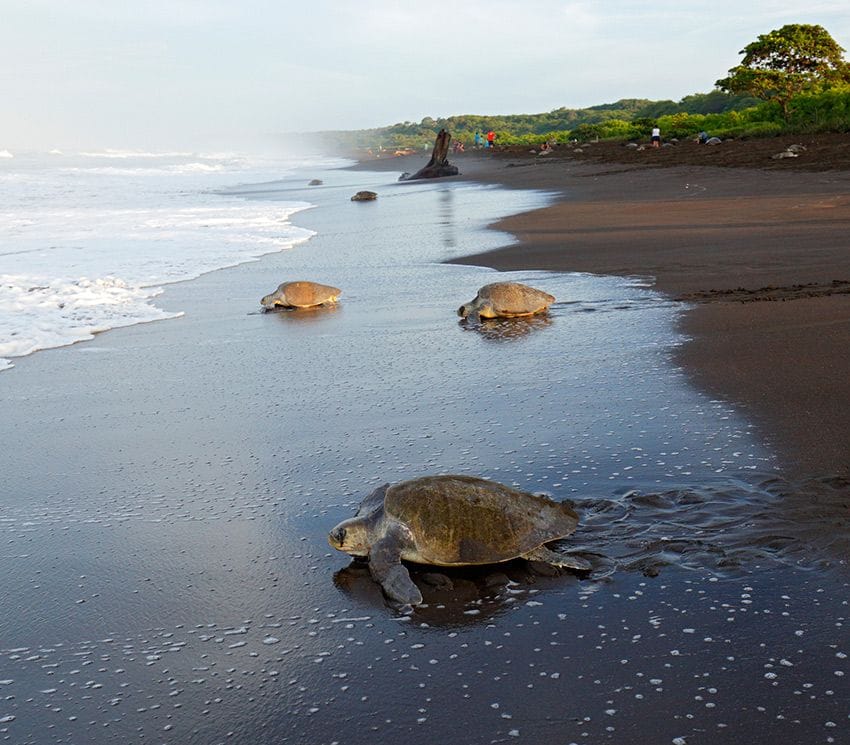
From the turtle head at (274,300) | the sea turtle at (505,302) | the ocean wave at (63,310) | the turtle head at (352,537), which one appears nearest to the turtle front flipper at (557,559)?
the turtle head at (352,537)

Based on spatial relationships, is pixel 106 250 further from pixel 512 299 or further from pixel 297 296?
pixel 512 299

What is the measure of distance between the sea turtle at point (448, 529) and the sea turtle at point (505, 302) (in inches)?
178

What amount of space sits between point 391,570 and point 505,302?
486 cm

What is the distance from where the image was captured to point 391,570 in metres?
3.35

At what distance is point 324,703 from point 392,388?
11.3 feet

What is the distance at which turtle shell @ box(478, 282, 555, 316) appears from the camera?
312 inches

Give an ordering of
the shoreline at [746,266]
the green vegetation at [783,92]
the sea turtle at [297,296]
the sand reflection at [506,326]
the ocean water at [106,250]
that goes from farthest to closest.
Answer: the green vegetation at [783,92] < the sea turtle at [297,296] < the ocean water at [106,250] < the sand reflection at [506,326] < the shoreline at [746,266]

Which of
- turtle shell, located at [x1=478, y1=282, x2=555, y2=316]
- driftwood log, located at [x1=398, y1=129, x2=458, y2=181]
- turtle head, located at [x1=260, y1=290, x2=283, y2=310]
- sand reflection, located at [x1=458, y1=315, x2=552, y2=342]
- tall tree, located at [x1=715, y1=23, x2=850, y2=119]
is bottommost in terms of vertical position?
sand reflection, located at [x1=458, y1=315, x2=552, y2=342]

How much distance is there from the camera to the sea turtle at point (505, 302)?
7934 mm

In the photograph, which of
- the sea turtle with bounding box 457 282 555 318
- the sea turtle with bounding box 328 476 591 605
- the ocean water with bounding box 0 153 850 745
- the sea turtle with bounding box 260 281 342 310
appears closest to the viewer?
the ocean water with bounding box 0 153 850 745

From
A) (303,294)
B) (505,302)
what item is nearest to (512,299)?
(505,302)

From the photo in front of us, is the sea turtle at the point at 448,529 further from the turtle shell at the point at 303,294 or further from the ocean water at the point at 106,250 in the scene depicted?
the turtle shell at the point at 303,294

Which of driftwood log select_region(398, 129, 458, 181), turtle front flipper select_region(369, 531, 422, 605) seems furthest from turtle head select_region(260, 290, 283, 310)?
driftwood log select_region(398, 129, 458, 181)

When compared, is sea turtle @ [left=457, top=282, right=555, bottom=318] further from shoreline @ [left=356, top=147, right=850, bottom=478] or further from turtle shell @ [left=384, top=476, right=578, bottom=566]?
turtle shell @ [left=384, top=476, right=578, bottom=566]
